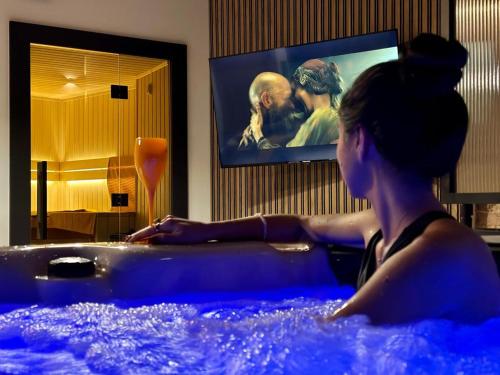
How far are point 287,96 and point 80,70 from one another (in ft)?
5.36

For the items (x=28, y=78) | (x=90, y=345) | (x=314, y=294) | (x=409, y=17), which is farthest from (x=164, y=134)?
(x=90, y=345)

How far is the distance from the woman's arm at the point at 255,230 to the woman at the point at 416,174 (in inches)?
24.8

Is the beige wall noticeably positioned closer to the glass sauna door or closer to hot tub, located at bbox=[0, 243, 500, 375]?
the glass sauna door

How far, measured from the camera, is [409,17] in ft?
11.3

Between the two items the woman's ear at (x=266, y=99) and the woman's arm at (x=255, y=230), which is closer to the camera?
the woman's arm at (x=255, y=230)

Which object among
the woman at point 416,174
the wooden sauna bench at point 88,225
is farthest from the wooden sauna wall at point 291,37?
the woman at point 416,174

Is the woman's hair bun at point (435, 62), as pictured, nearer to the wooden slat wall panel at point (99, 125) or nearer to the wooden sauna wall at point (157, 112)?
the wooden sauna wall at point (157, 112)

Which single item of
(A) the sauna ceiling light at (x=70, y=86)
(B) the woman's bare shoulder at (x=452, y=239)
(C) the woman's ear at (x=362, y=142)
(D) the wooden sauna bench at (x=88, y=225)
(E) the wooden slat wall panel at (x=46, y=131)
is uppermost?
(A) the sauna ceiling light at (x=70, y=86)

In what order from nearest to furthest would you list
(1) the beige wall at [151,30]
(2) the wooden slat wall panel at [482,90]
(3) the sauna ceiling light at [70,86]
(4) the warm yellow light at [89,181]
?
(2) the wooden slat wall panel at [482,90] < (1) the beige wall at [151,30] < (3) the sauna ceiling light at [70,86] < (4) the warm yellow light at [89,181]

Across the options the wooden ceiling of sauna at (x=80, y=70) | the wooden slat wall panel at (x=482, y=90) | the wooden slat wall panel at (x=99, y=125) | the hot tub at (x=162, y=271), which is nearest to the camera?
the hot tub at (x=162, y=271)

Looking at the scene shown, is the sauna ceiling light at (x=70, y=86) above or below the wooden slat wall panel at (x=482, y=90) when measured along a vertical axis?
above

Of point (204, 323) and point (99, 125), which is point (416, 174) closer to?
point (204, 323)

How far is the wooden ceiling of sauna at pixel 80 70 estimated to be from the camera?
422 centimetres

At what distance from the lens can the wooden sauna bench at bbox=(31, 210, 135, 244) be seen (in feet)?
15.5
